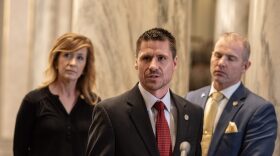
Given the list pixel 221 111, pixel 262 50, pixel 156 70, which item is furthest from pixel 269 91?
pixel 156 70

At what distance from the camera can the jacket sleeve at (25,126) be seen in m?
3.91

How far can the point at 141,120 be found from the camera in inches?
111

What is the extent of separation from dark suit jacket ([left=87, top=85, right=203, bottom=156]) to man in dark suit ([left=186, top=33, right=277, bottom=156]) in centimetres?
69

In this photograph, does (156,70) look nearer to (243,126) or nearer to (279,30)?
(243,126)

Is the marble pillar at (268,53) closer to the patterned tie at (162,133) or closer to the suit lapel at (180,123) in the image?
the suit lapel at (180,123)

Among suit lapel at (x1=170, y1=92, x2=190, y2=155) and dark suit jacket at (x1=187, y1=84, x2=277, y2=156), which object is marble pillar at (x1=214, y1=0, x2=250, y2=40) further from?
suit lapel at (x1=170, y1=92, x2=190, y2=155)

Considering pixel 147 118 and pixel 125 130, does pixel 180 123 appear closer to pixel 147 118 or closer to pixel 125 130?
pixel 147 118

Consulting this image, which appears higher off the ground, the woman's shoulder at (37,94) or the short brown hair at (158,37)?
the short brown hair at (158,37)

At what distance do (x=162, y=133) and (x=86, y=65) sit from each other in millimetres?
1461

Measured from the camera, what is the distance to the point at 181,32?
5.07 meters

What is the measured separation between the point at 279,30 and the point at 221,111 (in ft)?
4.60

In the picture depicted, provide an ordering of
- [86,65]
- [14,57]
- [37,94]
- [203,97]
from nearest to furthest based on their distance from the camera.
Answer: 1. [203,97]
2. [37,94]
3. [86,65]
4. [14,57]

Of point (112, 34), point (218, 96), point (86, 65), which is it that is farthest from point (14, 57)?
point (218, 96)

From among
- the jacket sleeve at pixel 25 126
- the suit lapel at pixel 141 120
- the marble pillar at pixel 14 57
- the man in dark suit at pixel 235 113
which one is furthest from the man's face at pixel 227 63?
the marble pillar at pixel 14 57
